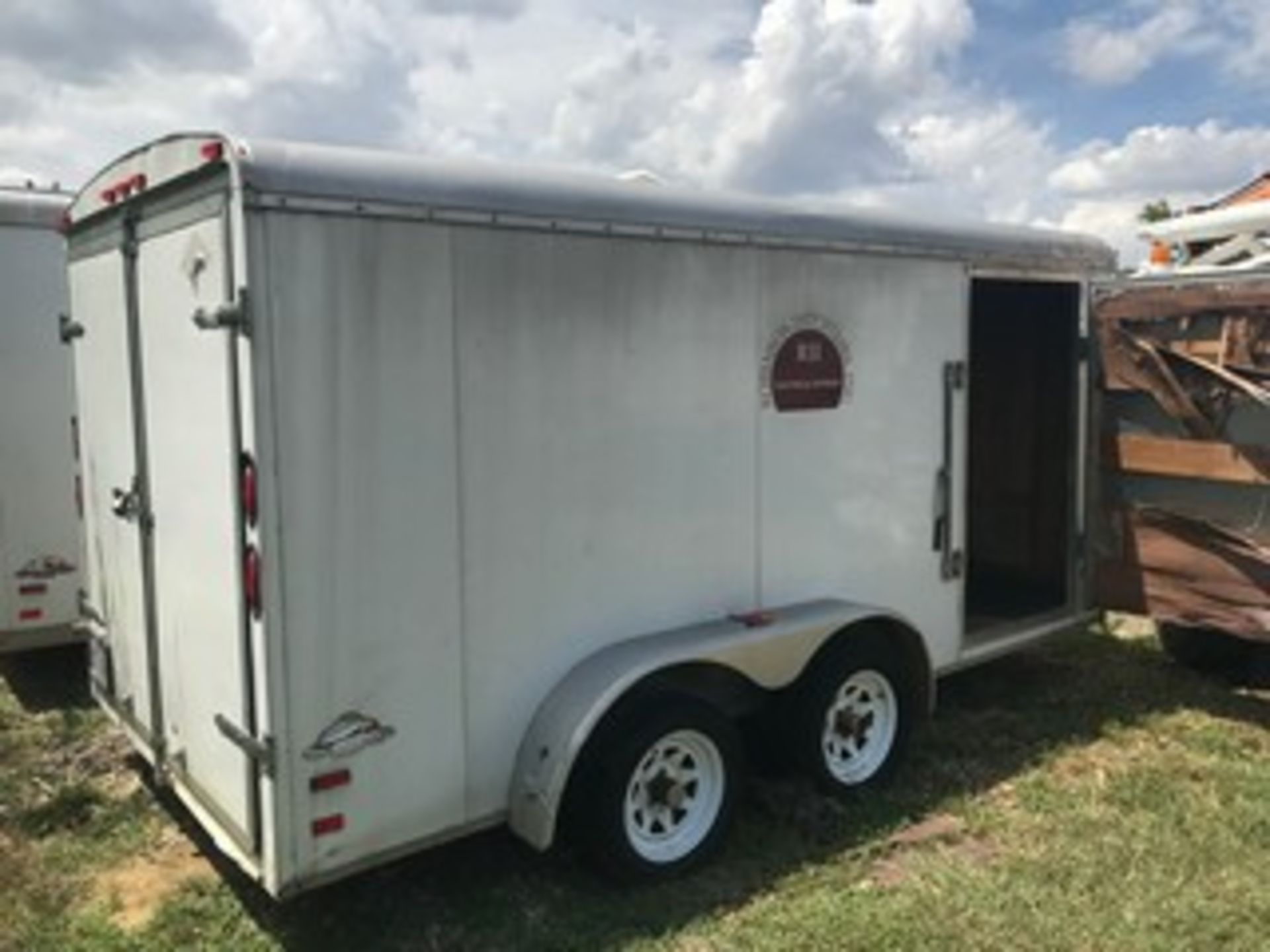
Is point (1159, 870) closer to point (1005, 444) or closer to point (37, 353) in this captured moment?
point (1005, 444)

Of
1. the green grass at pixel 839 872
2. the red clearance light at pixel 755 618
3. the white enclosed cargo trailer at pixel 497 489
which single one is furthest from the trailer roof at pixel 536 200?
the green grass at pixel 839 872

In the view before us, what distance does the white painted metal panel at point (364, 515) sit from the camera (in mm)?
3295

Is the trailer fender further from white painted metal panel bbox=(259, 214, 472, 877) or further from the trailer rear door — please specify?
the trailer rear door

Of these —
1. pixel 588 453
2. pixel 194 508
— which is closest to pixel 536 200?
pixel 588 453

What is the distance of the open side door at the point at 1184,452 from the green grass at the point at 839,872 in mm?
768

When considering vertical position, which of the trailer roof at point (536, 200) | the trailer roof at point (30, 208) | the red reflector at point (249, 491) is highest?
the trailer roof at point (30, 208)

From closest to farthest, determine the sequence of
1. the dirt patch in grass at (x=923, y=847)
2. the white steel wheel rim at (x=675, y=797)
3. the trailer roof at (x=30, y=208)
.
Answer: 1. the white steel wheel rim at (x=675, y=797)
2. the dirt patch in grass at (x=923, y=847)
3. the trailer roof at (x=30, y=208)

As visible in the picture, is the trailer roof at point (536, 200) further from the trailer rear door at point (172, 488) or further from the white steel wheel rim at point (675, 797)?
the white steel wheel rim at point (675, 797)

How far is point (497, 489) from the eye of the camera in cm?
379

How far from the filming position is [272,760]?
338 cm

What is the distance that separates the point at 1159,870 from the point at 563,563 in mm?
2456

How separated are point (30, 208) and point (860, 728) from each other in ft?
16.3

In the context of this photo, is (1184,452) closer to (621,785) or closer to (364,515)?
(621,785)

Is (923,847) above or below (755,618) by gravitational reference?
below
